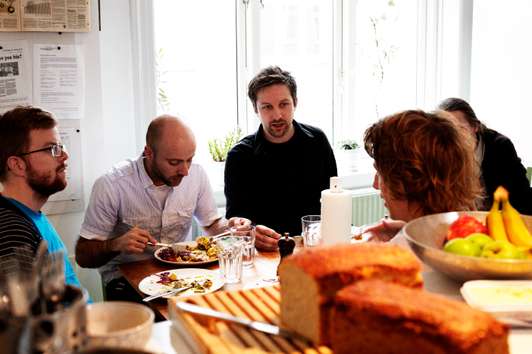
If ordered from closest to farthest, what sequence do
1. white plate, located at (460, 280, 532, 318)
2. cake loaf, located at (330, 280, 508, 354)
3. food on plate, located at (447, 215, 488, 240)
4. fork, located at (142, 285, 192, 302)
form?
cake loaf, located at (330, 280, 508, 354), white plate, located at (460, 280, 532, 318), food on plate, located at (447, 215, 488, 240), fork, located at (142, 285, 192, 302)

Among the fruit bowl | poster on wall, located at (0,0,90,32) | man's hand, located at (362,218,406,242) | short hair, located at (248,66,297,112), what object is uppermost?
poster on wall, located at (0,0,90,32)

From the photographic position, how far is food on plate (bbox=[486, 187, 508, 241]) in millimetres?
1281

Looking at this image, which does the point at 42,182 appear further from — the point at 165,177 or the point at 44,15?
the point at 44,15

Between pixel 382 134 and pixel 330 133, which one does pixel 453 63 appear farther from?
pixel 382 134

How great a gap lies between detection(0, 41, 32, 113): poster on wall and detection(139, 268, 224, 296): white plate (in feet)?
4.38

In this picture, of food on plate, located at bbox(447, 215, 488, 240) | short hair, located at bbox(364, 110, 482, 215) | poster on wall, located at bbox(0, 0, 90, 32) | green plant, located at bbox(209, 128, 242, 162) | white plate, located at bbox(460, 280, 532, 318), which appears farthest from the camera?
green plant, located at bbox(209, 128, 242, 162)

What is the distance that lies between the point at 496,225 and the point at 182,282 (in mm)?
1062

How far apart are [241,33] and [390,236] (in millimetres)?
2268

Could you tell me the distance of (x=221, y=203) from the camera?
3643 millimetres

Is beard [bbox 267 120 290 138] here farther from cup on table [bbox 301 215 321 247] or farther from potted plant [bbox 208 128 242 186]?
cup on table [bbox 301 215 321 247]

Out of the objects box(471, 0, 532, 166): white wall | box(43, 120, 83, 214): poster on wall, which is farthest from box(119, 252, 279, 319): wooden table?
box(471, 0, 532, 166): white wall

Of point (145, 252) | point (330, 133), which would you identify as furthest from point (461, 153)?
point (330, 133)

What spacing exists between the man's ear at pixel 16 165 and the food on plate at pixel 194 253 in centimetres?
58

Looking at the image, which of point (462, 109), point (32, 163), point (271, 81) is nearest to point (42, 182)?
point (32, 163)
